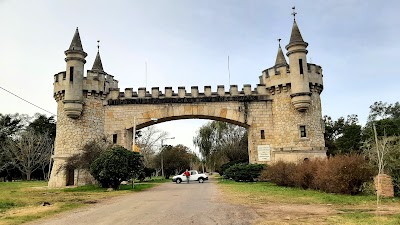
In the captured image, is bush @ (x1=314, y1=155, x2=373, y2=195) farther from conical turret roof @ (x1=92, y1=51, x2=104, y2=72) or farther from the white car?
conical turret roof @ (x1=92, y1=51, x2=104, y2=72)

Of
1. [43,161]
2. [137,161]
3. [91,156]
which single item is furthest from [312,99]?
[43,161]

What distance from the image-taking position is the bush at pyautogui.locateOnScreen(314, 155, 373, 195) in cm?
1339

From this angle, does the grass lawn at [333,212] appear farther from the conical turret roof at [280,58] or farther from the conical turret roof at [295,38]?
the conical turret roof at [280,58]

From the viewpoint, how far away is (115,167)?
1941 centimetres

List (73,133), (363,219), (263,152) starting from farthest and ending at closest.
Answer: (263,152) → (73,133) → (363,219)

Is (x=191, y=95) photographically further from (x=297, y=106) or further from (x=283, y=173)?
(x=283, y=173)

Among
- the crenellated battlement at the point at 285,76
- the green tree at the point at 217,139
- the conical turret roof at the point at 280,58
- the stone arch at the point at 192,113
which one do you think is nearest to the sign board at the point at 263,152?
the stone arch at the point at 192,113

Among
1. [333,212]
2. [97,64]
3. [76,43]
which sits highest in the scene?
[76,43]

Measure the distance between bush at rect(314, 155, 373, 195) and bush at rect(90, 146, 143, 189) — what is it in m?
10.9

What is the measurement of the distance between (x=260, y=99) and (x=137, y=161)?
11.1 meters

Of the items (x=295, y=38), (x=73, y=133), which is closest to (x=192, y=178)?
(x=73, y=133)

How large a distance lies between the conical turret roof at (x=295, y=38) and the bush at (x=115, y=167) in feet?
45.5

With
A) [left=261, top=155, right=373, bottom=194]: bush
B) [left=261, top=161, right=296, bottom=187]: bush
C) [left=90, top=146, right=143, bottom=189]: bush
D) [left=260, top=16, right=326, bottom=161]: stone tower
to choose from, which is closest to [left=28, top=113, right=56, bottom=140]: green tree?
[left=90, top=146, right=143, bottom=189]: bush

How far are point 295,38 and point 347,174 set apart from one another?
14278 mm
